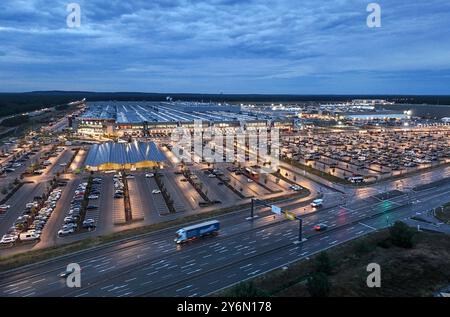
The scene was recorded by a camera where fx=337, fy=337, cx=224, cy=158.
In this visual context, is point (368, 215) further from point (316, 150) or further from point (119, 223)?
point (316, 150)

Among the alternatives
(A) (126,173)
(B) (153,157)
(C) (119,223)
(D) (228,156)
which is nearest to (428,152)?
(D) (228,156)

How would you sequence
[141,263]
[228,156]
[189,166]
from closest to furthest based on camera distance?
[141,263] < [189,166] < [228,156]

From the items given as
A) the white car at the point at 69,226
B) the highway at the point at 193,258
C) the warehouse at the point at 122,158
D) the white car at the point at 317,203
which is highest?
the warehouse at the point at 122,158

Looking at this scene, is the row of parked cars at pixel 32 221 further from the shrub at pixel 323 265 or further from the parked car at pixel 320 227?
the parked car at pixel 320 227

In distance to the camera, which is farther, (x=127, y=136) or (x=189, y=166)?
(x=127, y=136)

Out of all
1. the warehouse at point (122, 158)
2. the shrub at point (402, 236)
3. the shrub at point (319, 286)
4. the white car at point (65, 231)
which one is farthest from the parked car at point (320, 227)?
the warehouse at point (122, 158)

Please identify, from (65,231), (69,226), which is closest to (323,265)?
(65,231)

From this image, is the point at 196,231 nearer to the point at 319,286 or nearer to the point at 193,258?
the point at 193,258
